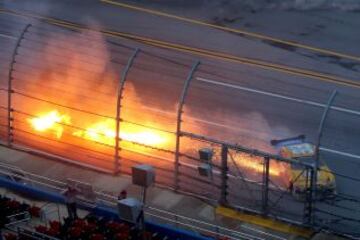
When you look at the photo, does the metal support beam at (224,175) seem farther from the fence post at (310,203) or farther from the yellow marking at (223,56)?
the yellow marking at (223,56)

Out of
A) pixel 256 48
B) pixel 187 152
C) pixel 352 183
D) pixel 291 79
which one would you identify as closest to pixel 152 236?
pixel 187 152

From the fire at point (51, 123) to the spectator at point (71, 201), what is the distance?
5045 mm

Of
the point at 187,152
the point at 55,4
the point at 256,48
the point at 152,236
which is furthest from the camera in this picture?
the point at 55,4

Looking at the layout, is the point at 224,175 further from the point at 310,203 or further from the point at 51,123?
the point at 51,123

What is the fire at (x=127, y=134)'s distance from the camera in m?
21.0

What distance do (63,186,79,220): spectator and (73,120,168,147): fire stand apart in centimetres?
380

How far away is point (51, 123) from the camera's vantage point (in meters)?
22.0

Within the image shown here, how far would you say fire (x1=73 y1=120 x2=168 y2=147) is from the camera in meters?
21.0

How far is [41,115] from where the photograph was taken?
22344 millimetres

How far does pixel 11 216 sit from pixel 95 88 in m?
6.29

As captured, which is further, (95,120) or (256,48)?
(256,48)

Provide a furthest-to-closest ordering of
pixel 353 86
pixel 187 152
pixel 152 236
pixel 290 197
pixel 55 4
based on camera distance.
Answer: pixel 55 4 < pixel 353 86 < pixel 187 152 < pixel 290 197 < pixel 152 236

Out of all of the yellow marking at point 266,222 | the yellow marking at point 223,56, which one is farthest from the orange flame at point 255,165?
the yellow marking at point 223,56

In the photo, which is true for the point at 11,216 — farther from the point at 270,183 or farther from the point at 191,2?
the point at 191,2
